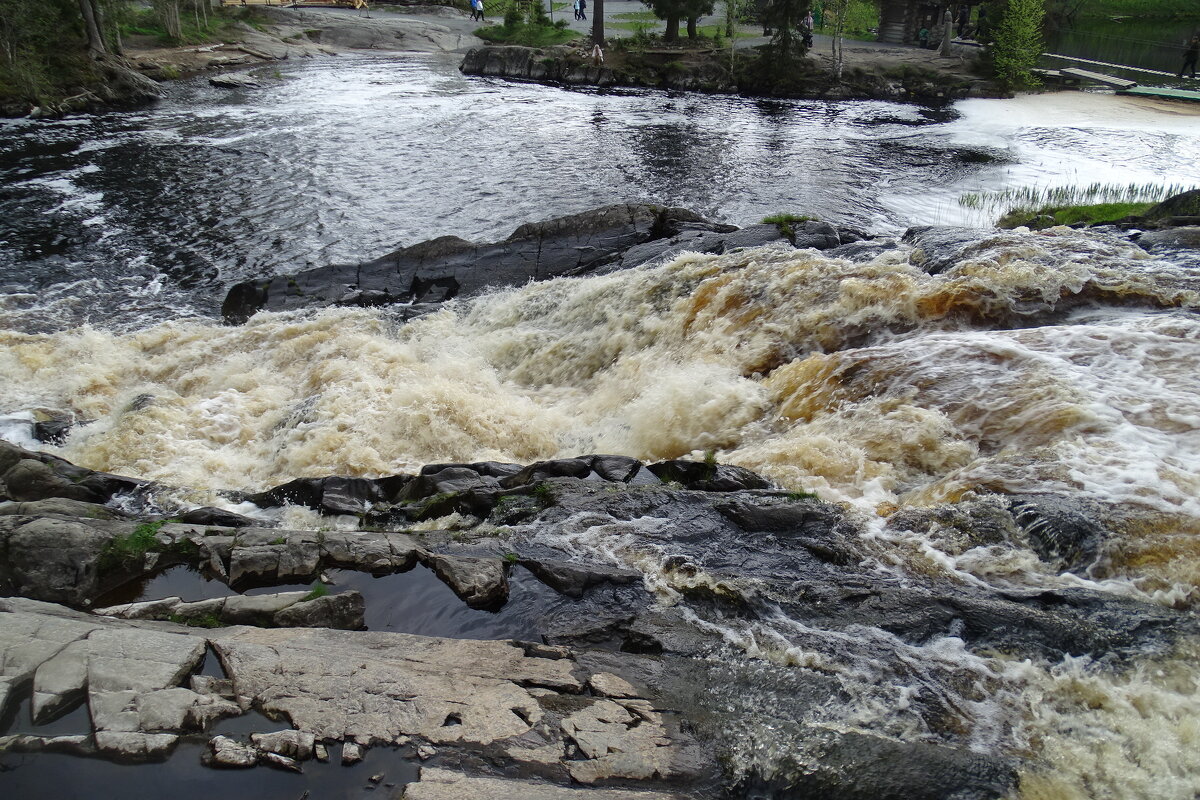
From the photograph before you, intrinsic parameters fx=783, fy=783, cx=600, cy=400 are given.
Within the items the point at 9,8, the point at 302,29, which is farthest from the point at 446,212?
the point at 302,29

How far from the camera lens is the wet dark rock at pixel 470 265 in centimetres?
1609

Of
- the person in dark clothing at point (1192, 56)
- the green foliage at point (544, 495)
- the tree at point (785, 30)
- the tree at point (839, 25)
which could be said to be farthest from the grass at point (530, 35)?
the green foliage at point (544, 495)

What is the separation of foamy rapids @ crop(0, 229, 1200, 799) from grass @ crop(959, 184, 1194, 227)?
5.41 meters

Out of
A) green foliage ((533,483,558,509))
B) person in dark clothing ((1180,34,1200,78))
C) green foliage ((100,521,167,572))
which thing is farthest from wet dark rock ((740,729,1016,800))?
person in dark clothing ((1180,34,1200,78))

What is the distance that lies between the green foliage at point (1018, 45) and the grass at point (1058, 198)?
74.2 ft

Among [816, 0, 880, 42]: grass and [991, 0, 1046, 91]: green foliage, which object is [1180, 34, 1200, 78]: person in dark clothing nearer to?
[991, 0, 1046, 91]: green foliage

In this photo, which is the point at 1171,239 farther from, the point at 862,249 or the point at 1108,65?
the point at 1108,65

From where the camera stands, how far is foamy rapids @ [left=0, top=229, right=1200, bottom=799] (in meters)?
5.34

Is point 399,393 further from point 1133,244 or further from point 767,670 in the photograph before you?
point 1133,244

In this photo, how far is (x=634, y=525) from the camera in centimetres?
777

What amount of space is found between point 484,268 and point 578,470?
8.54 metres

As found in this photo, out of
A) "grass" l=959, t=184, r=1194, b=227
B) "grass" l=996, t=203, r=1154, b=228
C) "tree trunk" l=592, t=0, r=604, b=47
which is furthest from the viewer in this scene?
"tree trunk" l=592, t=0, r=604, b=47

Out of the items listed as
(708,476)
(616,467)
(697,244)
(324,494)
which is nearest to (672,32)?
(697,244)

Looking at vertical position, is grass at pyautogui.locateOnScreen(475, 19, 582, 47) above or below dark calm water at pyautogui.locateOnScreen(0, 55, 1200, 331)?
above
